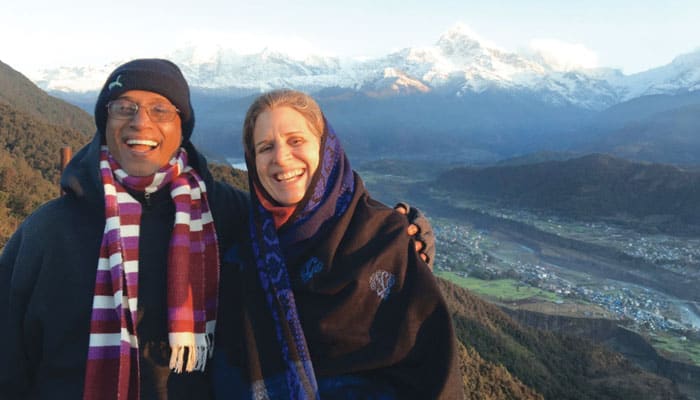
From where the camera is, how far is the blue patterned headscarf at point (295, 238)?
6.63ft

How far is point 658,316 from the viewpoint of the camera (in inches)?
1293

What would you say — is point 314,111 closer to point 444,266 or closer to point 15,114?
point 15,114

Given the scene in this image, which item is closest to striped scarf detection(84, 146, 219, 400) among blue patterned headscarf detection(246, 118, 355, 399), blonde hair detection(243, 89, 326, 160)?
blue patterned headscarf detection(246, 118, 355, 399)

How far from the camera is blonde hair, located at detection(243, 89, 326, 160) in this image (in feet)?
6.89

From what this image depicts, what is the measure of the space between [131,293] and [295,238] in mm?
697

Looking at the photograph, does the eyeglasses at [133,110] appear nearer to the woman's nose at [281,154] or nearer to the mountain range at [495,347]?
the woman's nose at [281,154]

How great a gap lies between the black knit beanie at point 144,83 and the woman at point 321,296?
37 cm

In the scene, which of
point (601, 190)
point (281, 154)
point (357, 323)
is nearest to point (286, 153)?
point (281, 154)

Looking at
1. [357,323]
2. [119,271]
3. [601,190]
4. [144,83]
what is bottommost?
[601,190]

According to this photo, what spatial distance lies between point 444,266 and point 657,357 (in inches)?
643

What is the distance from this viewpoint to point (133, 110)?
2135mm

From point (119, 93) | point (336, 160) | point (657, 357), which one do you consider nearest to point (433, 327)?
point (336, 160)

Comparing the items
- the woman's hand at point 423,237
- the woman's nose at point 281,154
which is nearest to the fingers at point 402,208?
the woman's hand at point 423,237

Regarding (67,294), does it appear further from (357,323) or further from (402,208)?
(402,208)
